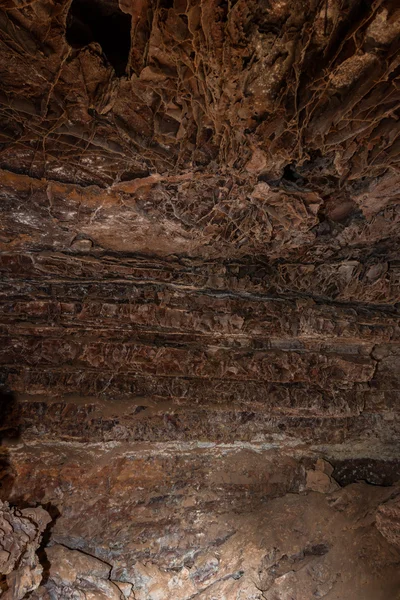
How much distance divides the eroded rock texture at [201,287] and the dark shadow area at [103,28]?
0.01 m

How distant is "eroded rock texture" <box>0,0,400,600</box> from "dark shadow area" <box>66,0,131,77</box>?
0.5 inches

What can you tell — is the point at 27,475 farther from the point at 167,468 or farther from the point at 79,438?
the point at 167,468

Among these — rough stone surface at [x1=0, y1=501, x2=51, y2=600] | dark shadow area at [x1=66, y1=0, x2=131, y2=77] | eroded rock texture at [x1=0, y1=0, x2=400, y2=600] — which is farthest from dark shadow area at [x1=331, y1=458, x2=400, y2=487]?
dark shadow area at [x1=66, y1=0, x2=131, y2=77]

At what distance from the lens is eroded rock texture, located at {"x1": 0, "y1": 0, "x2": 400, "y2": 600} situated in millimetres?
2143

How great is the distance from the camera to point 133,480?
5.50 metres

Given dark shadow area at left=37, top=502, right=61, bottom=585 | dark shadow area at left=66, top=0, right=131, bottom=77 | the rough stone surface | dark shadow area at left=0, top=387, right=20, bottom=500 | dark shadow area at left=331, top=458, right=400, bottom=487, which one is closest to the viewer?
dark shadow area at left=66, top=0, right=131, bottom=77

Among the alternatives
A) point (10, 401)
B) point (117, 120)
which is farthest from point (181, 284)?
point (10, 401)

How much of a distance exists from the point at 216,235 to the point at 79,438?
3829mm

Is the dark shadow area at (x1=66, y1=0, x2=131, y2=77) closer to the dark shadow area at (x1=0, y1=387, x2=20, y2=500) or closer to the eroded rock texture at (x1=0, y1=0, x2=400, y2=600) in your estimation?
the eroded rock texture at (x1=0, y1=0, x2=400, y2=600)

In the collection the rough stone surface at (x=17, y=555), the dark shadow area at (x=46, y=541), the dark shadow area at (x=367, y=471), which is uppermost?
the dark shadow area at (x=367, y=471)

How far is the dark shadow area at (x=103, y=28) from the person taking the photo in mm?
2111

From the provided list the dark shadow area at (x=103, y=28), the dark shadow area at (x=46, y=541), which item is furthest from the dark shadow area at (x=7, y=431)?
the dark shadow area at (x=103, y=28)

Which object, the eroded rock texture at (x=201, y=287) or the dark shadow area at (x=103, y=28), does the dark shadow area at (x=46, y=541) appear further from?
the dark shadow area at (x=103, y=28)

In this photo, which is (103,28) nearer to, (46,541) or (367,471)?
(46,541)
